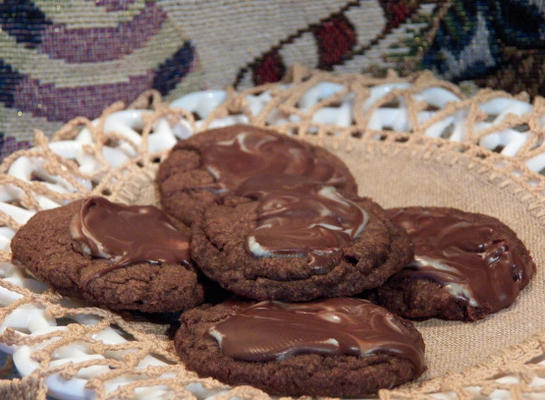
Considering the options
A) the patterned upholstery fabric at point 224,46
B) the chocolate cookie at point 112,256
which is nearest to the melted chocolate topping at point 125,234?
the chocolate cookie at point 112,256

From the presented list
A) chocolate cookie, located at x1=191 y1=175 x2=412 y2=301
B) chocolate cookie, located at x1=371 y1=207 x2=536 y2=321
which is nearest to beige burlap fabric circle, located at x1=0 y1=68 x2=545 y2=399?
chocolate cookie, located at x1=371 y1=207 x2=536 y2=321

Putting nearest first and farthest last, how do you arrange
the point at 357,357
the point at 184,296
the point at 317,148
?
the point at 357,357 → the point at 184,296 → the point at 317,148

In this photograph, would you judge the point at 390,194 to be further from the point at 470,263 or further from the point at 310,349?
the point at 310,349

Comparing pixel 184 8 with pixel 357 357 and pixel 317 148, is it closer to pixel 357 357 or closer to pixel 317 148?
pixel 317 148

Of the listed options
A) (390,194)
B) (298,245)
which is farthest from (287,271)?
(390,194)

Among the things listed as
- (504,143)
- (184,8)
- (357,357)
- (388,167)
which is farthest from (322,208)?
(184,8)
